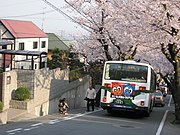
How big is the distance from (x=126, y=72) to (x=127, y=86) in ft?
2.40

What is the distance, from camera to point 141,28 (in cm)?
1811

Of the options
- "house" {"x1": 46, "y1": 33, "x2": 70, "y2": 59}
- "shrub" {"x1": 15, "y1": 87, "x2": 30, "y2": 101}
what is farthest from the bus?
"house" {"x1": 46, "y1": 33, "x2": 70, "y2": 59}

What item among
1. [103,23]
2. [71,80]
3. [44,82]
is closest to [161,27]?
[44,82]

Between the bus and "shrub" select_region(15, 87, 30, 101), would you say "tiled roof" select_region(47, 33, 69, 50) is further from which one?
"shrub" select_region(15, 87, 30, 101)

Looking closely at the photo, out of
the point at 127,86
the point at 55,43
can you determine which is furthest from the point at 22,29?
the point at 127,86

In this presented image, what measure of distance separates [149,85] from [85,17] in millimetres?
9331

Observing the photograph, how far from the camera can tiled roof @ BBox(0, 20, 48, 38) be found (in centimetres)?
4316

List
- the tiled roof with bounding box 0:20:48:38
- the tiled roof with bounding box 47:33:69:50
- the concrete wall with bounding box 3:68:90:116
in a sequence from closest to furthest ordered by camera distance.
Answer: the concrete wall with bounding box 3:68:90:116
the tiled roof with bounding box 0:20:48:38
the tiled roof with bounding box 47:33:69:50

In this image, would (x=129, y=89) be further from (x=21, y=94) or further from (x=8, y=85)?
(x=8, y=85)

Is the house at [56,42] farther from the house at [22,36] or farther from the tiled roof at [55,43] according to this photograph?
the house at [22,36]

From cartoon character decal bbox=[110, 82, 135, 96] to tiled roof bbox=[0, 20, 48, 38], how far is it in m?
25.9

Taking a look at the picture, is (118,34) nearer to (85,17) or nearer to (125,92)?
(85,17)

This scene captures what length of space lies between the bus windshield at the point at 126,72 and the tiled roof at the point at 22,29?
2540 centimetres

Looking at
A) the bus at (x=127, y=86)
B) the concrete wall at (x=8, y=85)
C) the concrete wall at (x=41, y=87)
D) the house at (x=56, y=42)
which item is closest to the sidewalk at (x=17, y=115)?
the concrete wall at (x=41, y=87)
